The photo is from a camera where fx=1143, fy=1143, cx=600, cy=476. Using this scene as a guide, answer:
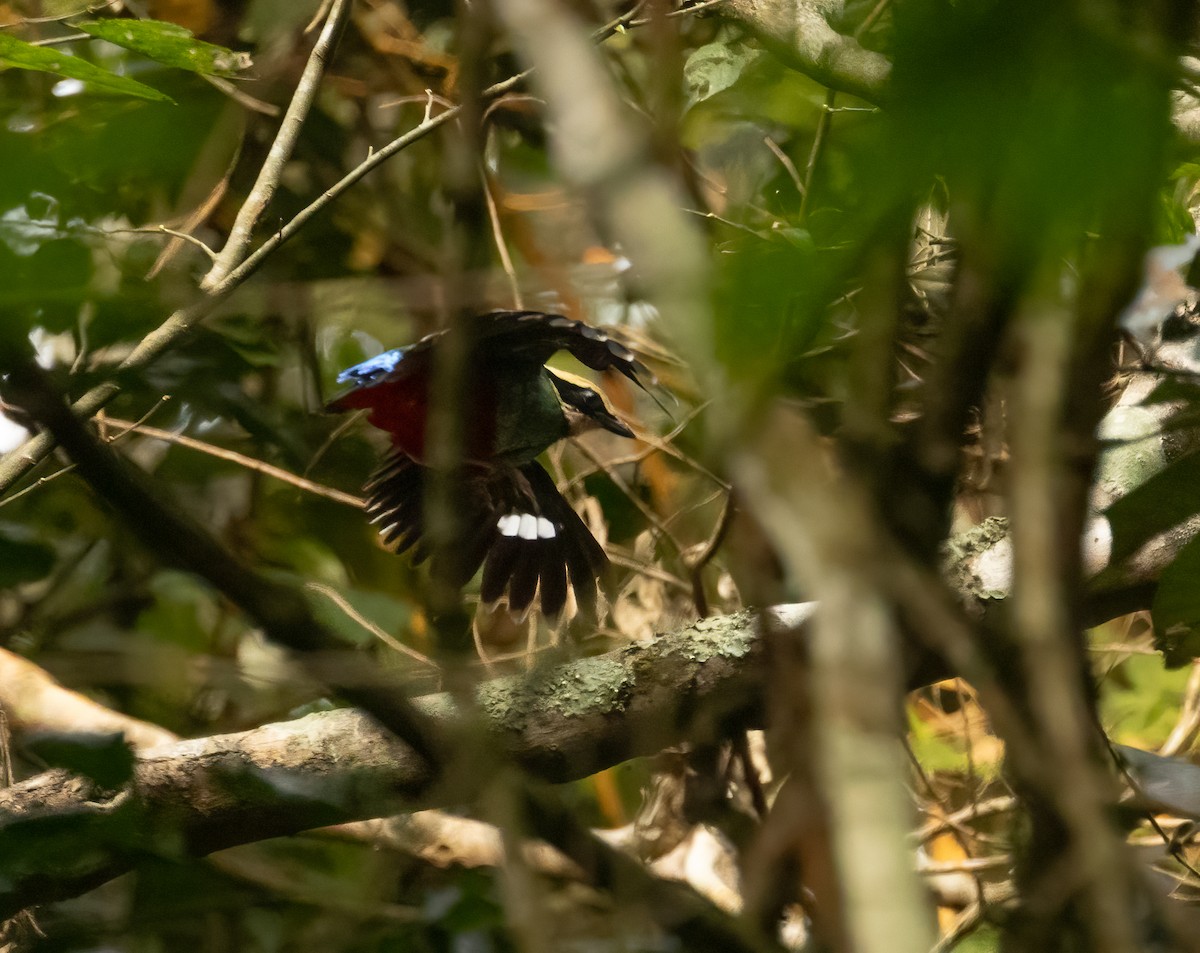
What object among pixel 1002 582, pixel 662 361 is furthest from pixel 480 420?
pixel 1002 582

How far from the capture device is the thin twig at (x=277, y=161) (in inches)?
58.2

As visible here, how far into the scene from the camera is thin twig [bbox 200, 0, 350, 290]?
1.48 meters

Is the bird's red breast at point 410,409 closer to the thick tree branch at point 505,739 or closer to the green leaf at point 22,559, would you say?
the thick tree branch at point 505,739

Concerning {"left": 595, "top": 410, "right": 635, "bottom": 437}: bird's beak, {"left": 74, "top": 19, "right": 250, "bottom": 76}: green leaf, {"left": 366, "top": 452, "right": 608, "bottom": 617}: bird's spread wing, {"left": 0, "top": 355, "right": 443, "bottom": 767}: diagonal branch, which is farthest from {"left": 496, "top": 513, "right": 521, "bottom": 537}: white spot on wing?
{"left": 0, "top": 355, "right": 443, "bottom": 767}: diagonal branch

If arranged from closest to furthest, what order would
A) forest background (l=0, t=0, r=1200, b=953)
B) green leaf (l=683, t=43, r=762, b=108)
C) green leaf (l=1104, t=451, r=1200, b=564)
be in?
1. forest background (l=0, t=0, r=1200, b=953)
2. green leaf (l=1104, t=451, r=1200, b=564)
3. green leaf (l=683, t=43, r=762, b=108)

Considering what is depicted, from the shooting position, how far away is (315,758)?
1.39 m

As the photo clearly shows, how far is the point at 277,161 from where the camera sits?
1.55 metres

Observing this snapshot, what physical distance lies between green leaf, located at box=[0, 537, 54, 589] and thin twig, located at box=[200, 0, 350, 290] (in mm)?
591

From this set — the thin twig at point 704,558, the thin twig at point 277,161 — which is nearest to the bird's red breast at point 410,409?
the thin twig at point 704,558

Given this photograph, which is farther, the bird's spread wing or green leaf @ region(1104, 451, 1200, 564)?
the bird's spread wing

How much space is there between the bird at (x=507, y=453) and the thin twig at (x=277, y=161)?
0.43 m

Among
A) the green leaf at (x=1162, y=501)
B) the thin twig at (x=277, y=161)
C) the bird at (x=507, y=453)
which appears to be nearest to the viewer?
the green leaf at (x=1162, y=501)

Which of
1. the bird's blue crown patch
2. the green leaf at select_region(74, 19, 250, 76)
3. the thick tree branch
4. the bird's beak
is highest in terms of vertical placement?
the green leaf at select_region(74, 19, 250, 76)

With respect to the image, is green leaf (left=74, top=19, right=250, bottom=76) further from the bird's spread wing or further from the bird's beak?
the bird's spread wing
